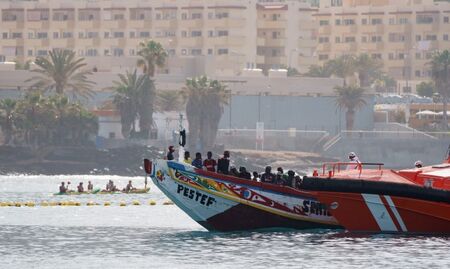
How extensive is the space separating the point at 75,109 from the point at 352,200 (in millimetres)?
109306

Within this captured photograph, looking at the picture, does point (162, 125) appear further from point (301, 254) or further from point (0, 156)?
point (301, 254)

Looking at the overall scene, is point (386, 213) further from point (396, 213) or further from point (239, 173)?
point (239, 173)

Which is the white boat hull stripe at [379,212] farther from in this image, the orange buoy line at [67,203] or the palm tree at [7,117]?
the palm tree at [7,117]

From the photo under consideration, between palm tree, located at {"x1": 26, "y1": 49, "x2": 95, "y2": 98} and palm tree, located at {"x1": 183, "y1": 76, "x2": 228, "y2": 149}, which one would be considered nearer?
palm tree, located at {"x1": 26, "y1": 49, "x2": 95, "y2": 98}

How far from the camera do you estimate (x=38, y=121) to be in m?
166

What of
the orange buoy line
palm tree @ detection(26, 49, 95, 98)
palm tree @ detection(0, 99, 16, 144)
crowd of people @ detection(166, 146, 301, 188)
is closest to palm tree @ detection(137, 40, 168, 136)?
palm tree @ detection(26, 49, 95, 98)

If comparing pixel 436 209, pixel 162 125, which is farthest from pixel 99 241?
pixel 162 125

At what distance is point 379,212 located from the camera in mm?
59594

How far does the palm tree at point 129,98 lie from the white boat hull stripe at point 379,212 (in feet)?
367

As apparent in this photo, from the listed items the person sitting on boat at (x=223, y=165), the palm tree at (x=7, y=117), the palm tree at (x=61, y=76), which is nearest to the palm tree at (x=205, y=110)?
the palm tree at (x=61, y=76)

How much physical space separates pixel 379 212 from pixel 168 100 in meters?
121

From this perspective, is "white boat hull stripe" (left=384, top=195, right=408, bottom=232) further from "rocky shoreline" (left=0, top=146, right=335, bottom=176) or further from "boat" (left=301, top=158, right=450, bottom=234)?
"rocky shoreline" (left=0, top=146, right=335, bottom=176)

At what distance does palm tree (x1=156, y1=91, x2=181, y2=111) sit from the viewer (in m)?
180

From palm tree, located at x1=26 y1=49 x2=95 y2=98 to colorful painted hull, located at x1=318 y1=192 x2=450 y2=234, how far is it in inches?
4422
